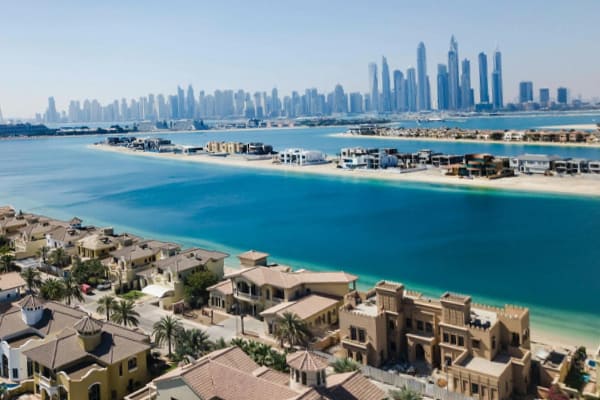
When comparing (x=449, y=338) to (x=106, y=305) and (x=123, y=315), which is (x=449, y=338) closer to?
(x=123, y=315)

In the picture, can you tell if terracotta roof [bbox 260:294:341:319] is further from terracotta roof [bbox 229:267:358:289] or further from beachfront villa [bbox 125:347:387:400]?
beachfront villa [bbox 125:347:387:400]

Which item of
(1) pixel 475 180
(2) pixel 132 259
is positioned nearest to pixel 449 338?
(2) pixel 132 259

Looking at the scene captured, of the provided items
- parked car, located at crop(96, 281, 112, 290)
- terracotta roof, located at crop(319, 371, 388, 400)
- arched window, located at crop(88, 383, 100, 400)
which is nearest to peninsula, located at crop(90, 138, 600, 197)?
parked car, located at crop(96, 281, 112, 290)

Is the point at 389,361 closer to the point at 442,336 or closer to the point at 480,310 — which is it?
the point at 442,336

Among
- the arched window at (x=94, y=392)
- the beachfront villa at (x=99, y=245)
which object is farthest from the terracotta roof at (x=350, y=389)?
the beachfront villa at (x=99, y=245)

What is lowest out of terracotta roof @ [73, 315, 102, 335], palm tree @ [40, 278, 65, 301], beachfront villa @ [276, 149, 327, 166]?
palm tree @ [40, 278, 65, 301]

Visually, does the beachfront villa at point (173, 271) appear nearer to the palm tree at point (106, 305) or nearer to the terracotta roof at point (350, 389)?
the palm tree at point (106, 305)
